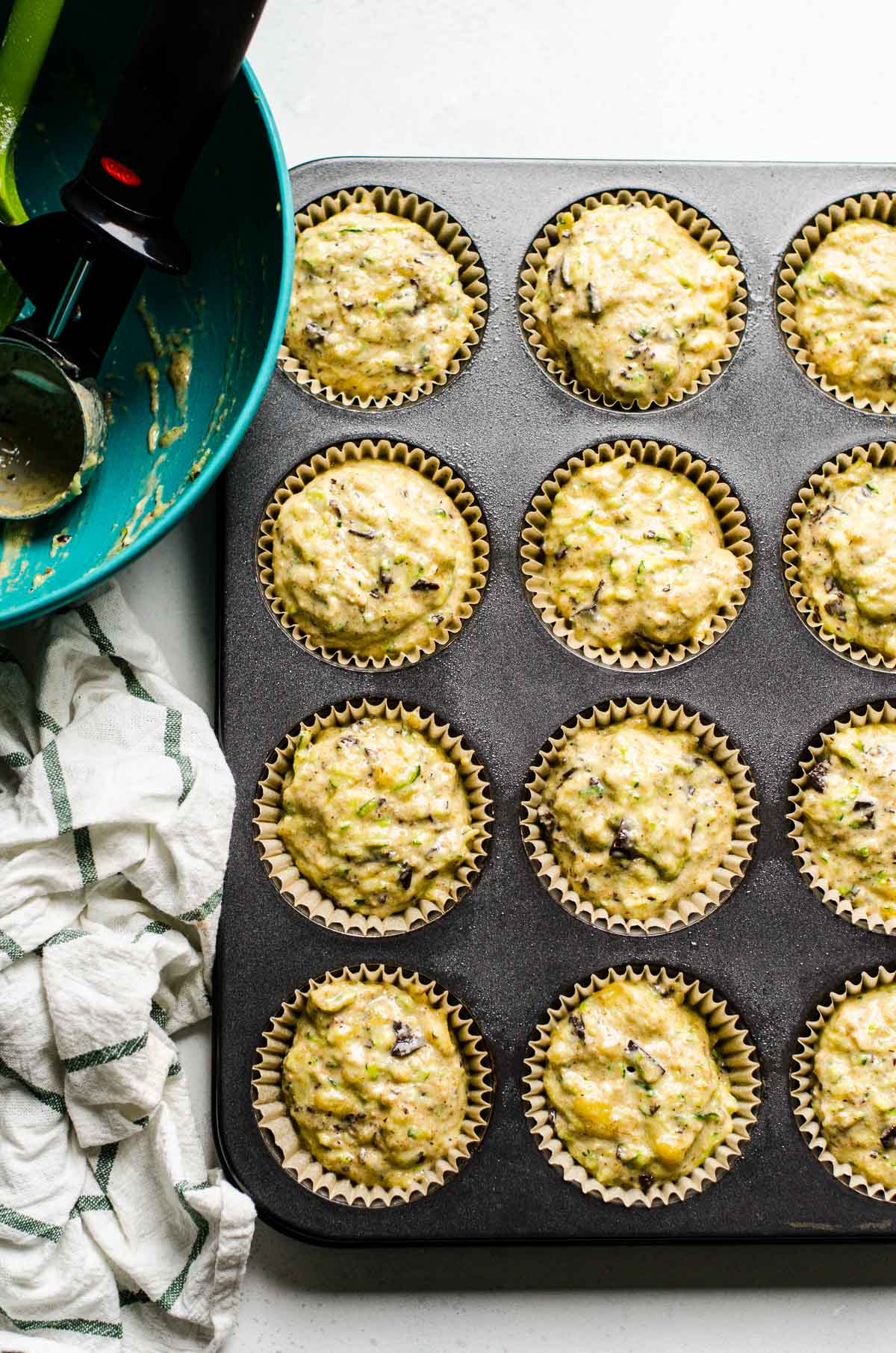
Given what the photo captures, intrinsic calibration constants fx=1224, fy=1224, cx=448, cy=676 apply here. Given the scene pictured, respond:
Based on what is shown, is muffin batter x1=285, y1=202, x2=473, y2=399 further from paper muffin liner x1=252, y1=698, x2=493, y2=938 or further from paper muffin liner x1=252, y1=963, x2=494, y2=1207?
paper muffin liner x1=252, y1=963, x2=494, y2=1207

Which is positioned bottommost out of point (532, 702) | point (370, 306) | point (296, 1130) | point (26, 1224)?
point (26, 1224)

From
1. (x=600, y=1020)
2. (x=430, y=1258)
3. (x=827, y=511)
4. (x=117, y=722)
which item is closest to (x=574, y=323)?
(x=827, y=511)

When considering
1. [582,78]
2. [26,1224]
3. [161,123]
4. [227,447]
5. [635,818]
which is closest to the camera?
[161,123]

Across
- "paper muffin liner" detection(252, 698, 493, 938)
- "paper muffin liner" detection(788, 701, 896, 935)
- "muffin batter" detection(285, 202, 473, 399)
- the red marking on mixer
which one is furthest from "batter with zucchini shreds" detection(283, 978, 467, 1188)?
the red marking on mixer

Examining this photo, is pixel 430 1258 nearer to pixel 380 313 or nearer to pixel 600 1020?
pixel 600 1020

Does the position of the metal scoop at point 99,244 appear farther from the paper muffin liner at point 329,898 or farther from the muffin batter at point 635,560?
the muffin batter at point 635,560

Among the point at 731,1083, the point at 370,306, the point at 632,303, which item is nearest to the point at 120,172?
the point at 370,306

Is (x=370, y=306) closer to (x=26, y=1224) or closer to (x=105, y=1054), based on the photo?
(x=105, y=1054)

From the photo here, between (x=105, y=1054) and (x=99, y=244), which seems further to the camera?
(x=105, y=1054)

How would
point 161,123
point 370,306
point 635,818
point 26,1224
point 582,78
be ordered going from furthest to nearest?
point 582,78 < point 370,306 < point 635,818 < point 26,1224 < point 161,123
